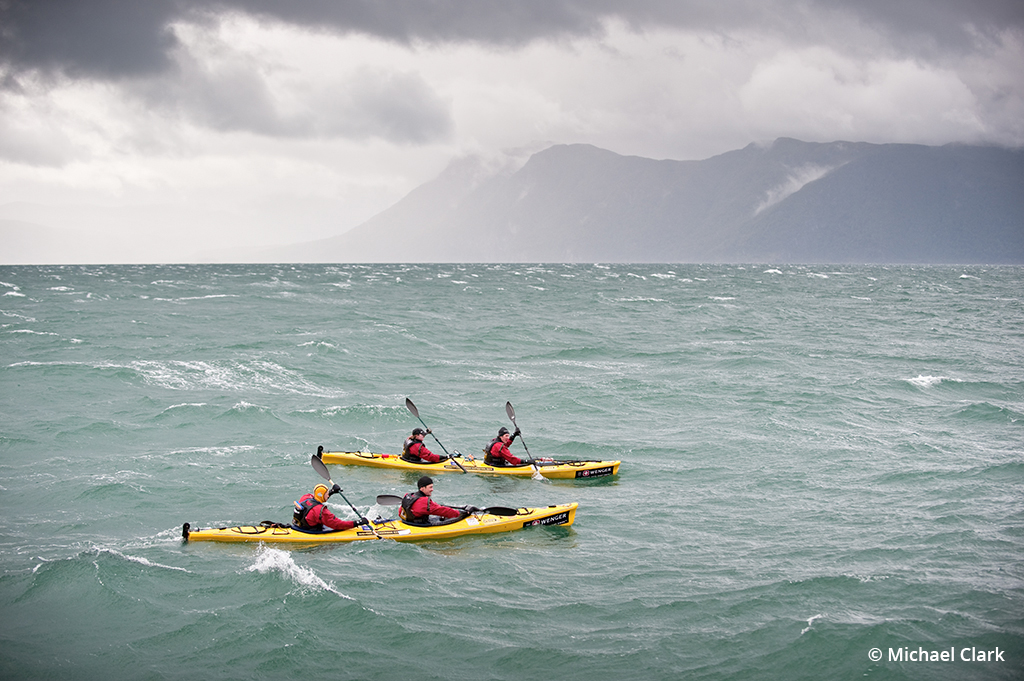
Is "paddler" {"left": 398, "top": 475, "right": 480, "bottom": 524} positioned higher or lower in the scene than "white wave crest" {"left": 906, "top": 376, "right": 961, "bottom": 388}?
lower

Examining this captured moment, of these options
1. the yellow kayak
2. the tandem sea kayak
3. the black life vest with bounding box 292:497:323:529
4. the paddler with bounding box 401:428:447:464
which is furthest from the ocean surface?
the paddler with bounding box 401:428:447:464

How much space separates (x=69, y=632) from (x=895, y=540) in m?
14.6

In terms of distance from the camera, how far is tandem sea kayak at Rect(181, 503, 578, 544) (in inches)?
596

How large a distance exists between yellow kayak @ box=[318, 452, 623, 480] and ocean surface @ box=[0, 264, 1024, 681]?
1.40 ft

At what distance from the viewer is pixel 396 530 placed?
15836mm

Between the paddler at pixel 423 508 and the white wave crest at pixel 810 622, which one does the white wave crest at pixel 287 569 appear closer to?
the paddler at pixel 423 508

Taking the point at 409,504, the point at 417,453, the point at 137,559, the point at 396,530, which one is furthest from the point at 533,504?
the point at 137,559

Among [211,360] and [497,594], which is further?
[211,360]

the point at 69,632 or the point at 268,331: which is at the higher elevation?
the point at 268,331

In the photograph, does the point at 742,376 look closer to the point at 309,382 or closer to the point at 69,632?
the point at 309,382

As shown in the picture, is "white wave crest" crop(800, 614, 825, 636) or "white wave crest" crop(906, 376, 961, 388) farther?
"white wave crest" crop(906, 376, 961, 388)

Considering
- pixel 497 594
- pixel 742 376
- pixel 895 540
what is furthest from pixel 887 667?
pixel 742 376

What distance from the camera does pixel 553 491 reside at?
63.5 ft

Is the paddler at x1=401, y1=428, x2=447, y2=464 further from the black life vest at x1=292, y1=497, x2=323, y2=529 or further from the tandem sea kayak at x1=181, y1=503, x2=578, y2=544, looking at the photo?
the black life vest at x1=292, y1=497, x2=323, y2=529
